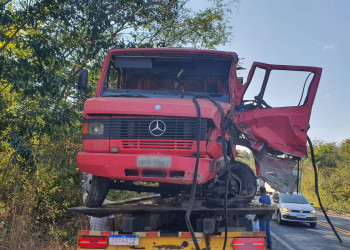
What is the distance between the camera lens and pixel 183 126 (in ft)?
15.7

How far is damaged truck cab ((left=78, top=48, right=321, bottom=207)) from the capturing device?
4.73 m

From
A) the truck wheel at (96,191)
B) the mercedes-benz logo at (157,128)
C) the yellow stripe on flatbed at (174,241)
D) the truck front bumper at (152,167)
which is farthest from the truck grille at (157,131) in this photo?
the yellow stripe on flatbed at (174,241)

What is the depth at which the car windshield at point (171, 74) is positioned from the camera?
6059mm

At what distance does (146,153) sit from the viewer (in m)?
4.75

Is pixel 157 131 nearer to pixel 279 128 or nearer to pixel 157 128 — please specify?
pixel 157 128

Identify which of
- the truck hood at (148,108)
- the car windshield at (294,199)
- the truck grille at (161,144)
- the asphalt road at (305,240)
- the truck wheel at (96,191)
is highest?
the truck hood at (148,108)

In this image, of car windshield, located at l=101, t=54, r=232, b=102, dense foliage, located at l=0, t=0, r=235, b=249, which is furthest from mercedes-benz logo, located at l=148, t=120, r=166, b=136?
dense foliage, located at l=0, t=0, r=235, b=249

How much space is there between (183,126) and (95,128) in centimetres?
123

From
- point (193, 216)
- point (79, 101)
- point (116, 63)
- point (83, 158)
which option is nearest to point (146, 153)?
point (83, 158)

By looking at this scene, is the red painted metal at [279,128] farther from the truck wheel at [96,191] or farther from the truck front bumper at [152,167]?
the truck wheel at [96,191]

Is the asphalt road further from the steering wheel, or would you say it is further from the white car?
the steering wheel

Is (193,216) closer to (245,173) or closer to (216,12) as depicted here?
(245,173)

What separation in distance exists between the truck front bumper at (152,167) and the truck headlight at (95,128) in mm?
319

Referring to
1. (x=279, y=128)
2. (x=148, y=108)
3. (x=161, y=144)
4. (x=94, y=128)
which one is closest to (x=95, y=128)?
(x=94, y=128)
